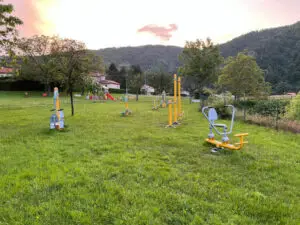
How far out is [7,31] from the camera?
8508 mm

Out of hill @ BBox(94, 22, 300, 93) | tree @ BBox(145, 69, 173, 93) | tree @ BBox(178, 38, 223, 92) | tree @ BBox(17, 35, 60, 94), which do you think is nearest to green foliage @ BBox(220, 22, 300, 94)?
hill @ BBox(94, 22, 300, 93)

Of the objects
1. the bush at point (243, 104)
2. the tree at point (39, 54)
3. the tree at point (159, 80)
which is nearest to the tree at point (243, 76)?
the bush at point (243, 104)

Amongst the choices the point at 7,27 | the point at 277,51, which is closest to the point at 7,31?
the point at 7,27

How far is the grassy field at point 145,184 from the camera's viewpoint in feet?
8.07

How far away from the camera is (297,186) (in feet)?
10.9

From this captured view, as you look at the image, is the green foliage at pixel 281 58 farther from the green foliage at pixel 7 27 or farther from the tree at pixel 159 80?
the green foliage at pixel 7 27

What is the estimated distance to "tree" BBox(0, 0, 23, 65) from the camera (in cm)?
755

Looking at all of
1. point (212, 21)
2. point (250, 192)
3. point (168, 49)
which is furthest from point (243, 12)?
point (168, 49)

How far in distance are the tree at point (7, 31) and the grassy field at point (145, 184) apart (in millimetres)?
3902

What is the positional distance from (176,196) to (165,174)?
79cm

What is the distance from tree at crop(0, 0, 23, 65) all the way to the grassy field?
12.8ft

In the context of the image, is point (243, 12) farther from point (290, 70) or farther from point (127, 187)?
point (290, 70)

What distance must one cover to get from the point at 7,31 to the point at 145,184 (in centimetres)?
934

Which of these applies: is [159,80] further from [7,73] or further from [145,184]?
[145,184]
